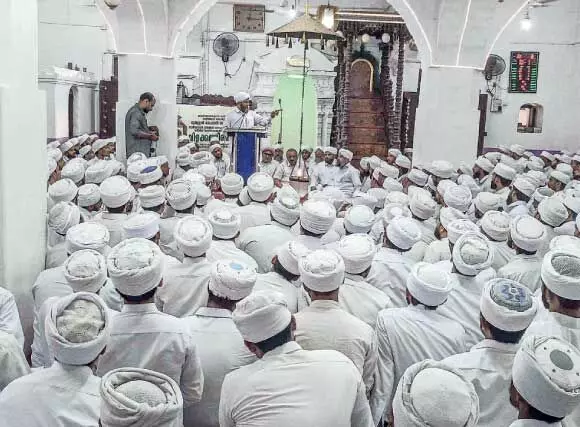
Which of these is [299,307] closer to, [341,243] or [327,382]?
[341,243]

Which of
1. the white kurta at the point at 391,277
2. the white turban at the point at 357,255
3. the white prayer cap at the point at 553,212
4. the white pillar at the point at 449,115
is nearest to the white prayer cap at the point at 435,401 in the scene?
the white turban at the point at 357,255

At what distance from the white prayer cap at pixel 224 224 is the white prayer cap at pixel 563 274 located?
6.67 feet

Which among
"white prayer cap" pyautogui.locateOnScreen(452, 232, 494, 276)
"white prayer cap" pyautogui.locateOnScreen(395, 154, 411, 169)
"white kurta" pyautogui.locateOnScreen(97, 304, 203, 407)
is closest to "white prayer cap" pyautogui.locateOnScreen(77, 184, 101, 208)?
"white kurta" pyautogui.locateOnScreen(97, 304, 203, 407)

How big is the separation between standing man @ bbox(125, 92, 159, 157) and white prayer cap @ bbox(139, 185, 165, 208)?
312 centimetres

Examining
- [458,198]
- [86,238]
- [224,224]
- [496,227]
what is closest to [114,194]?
[224,224]

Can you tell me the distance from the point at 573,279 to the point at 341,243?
1334mm

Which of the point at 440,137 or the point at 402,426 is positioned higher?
the point at 440,137

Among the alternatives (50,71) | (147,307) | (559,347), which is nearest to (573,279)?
(559,347)

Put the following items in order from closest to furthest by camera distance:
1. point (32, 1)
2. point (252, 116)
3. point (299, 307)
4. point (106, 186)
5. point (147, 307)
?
point (147, 307) → point (299, 307) → point (32, 1) → point (106, 186) → point (252, 116)

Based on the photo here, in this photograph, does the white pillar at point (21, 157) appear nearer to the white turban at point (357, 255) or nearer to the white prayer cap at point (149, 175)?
the white turban at point (357, 255)

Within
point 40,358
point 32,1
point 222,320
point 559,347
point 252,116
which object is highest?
point 32,1

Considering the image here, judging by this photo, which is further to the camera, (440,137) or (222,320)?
(440,137)

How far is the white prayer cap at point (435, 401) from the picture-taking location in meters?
1.83

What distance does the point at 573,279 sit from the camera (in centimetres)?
316
